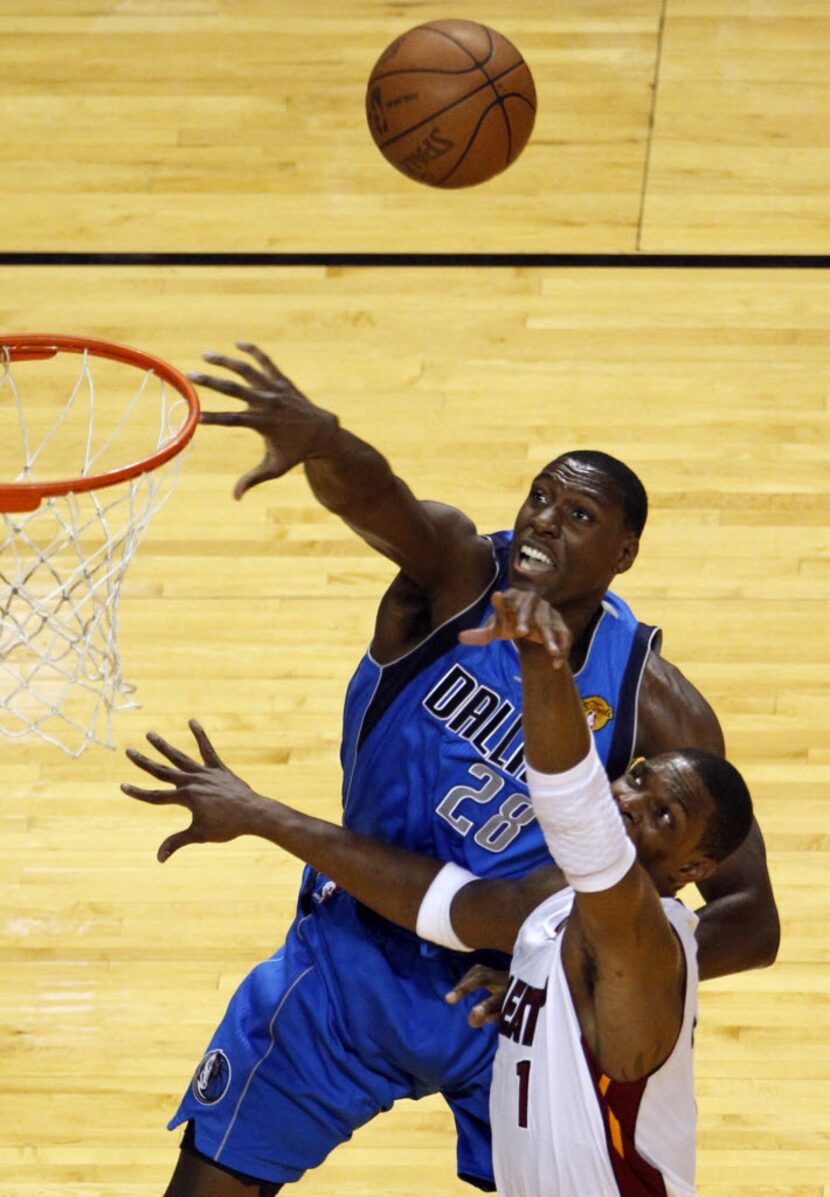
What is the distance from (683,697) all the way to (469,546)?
1.73ft

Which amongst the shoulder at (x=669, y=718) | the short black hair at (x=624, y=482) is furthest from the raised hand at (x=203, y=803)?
the short black hair at (x=624, y=482)

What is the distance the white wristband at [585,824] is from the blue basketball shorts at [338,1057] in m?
1.04

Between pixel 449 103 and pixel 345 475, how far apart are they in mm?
1718

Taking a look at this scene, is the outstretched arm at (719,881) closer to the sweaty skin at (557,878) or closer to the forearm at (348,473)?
the sweaty skin at (557,878)

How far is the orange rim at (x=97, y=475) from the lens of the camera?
3695 millimetres

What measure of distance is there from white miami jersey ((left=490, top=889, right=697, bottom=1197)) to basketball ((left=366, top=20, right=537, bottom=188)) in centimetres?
234

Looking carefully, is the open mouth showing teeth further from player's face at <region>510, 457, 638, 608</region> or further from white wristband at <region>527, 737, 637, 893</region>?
white wristband at <region>527, 737, 637, 893</region>

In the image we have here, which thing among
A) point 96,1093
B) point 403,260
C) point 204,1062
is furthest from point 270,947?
point 403,260

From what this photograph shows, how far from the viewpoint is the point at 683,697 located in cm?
387

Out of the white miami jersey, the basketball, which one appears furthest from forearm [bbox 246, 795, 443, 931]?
the basketball

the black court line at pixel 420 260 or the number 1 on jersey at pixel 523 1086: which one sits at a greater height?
the number 1 on jersey at pixel 523 1086

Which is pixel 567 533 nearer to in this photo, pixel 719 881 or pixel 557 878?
pixel 557 878

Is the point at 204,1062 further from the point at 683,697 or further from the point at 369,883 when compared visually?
the point at 683,697

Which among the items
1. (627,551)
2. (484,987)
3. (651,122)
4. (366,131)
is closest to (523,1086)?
(484,987)
